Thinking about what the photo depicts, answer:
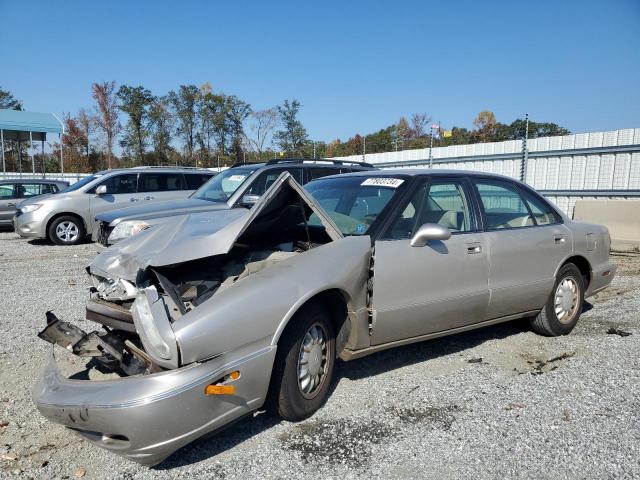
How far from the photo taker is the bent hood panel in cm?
309

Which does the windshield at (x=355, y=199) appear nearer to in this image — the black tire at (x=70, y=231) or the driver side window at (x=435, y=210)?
the driver side window at (x=435, y=210)

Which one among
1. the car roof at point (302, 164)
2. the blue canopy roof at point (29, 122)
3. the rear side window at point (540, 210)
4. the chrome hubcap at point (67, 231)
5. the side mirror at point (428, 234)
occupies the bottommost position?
the chrome hubcap at point (67, 231)

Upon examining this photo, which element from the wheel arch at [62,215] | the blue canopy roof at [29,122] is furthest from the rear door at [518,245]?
the blue canopy roof at [29,122]

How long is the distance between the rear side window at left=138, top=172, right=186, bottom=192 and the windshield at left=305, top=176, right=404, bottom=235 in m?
8.00

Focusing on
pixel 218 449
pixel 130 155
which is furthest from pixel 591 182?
pixel 130 155

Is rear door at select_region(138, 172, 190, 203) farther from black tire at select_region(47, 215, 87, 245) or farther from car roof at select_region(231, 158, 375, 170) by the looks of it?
car roof at select_region(231, 158, 375, 170)

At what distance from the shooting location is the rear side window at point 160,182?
11.7 metres

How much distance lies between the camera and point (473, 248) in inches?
162

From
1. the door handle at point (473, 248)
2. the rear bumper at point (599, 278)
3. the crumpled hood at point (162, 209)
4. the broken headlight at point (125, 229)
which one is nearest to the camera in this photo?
the door handle at point (473, 248)

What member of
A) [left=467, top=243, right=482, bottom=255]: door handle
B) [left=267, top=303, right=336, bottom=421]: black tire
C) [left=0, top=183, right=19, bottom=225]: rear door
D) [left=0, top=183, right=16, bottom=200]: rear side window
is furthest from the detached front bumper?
[left=0, top=183, right=16, bottom=200]: rear side window

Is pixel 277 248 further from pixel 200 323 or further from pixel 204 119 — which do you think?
pixel 204 119

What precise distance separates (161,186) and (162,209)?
4.14 meters

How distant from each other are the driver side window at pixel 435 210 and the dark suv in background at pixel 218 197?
10.4 ft

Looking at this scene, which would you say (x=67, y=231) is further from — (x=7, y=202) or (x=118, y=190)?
(x=7, y=202)
